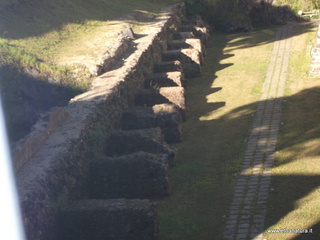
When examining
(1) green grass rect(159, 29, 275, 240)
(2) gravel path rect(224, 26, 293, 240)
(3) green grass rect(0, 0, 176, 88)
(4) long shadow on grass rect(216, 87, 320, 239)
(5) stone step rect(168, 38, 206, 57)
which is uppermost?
(3) green grass rect(0, 0, 176, 88)

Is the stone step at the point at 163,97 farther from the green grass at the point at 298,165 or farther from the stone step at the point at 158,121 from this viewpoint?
the green grass at the point at 298,165

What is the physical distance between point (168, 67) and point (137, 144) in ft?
22.6

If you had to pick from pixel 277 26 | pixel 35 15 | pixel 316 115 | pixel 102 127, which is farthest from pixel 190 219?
pixel 277 26

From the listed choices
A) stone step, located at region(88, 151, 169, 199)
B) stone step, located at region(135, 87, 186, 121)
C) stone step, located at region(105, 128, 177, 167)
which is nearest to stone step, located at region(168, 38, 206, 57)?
stone step, located at region(135, 87, 186, 121)

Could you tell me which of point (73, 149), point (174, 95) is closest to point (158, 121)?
point (174, 95)

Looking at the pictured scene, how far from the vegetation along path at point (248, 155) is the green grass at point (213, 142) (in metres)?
0.02

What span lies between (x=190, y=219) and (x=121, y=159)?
1.70 meters

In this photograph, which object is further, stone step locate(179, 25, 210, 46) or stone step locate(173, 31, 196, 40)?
stone step locate(179, 25, 210, 46)

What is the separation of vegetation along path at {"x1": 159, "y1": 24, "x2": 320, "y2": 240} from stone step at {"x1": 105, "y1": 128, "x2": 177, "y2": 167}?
406mm

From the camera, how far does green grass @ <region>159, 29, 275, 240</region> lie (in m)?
9.73

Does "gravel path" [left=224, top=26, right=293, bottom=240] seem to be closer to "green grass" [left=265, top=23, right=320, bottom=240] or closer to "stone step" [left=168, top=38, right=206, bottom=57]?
"green grass" [left=265, top=23, right=320, bottom=240]

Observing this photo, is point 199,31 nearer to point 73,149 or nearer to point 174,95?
point 174,95

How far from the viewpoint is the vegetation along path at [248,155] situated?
30.7 ft

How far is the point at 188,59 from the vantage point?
2003 centimetres
